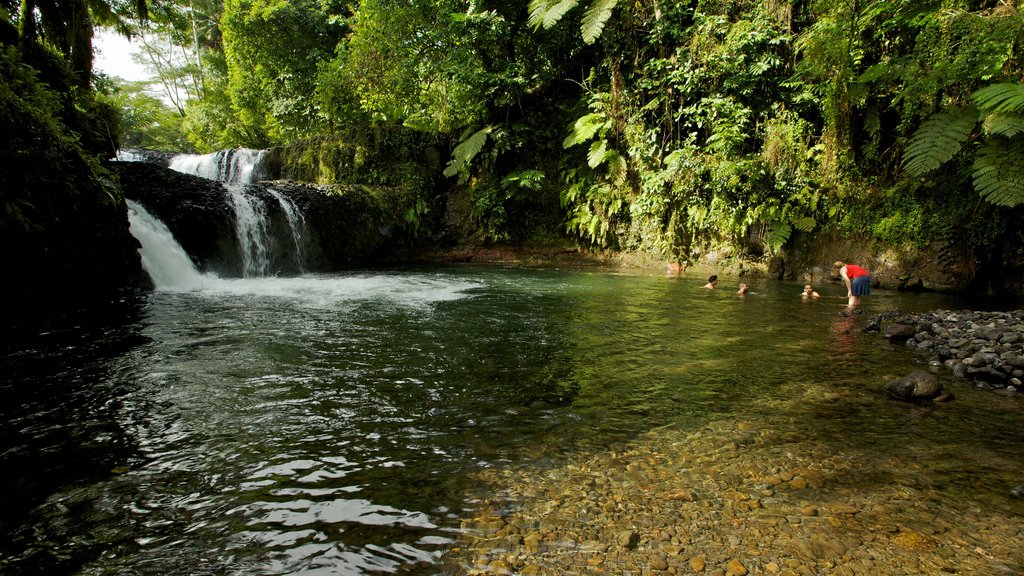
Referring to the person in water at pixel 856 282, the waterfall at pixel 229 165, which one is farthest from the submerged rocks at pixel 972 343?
the waterfall at pixel 229 165

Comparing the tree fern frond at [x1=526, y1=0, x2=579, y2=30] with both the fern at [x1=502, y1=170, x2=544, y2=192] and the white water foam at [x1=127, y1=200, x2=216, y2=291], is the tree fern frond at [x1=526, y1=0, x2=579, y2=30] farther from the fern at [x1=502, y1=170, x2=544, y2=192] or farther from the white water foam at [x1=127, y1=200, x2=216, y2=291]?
the white water foam at [x1=127, y1=200, x2=216, y2=291]

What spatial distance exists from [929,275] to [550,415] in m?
10.4

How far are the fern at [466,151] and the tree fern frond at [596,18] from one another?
390 cm

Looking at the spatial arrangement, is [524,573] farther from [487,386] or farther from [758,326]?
[758,326]

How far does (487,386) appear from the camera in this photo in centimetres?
406

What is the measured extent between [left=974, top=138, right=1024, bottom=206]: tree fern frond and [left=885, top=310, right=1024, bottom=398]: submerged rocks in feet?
8.33

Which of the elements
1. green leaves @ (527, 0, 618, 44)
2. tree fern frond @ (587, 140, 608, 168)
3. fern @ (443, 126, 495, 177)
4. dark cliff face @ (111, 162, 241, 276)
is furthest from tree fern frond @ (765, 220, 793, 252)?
dark cliff face @ (111, 162, 241, 276)

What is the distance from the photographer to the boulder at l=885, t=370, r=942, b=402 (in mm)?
3852

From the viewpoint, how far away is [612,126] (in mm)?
13844

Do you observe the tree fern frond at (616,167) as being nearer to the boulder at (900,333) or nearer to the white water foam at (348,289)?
the white water foam at (348,289)

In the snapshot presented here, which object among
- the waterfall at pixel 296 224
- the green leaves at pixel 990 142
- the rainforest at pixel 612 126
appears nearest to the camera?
the green leaves at pixel 990 142

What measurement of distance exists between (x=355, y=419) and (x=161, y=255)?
833 centimetres

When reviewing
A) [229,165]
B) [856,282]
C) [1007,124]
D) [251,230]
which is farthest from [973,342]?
[229,165]

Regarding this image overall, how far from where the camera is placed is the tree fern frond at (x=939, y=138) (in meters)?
8.23
